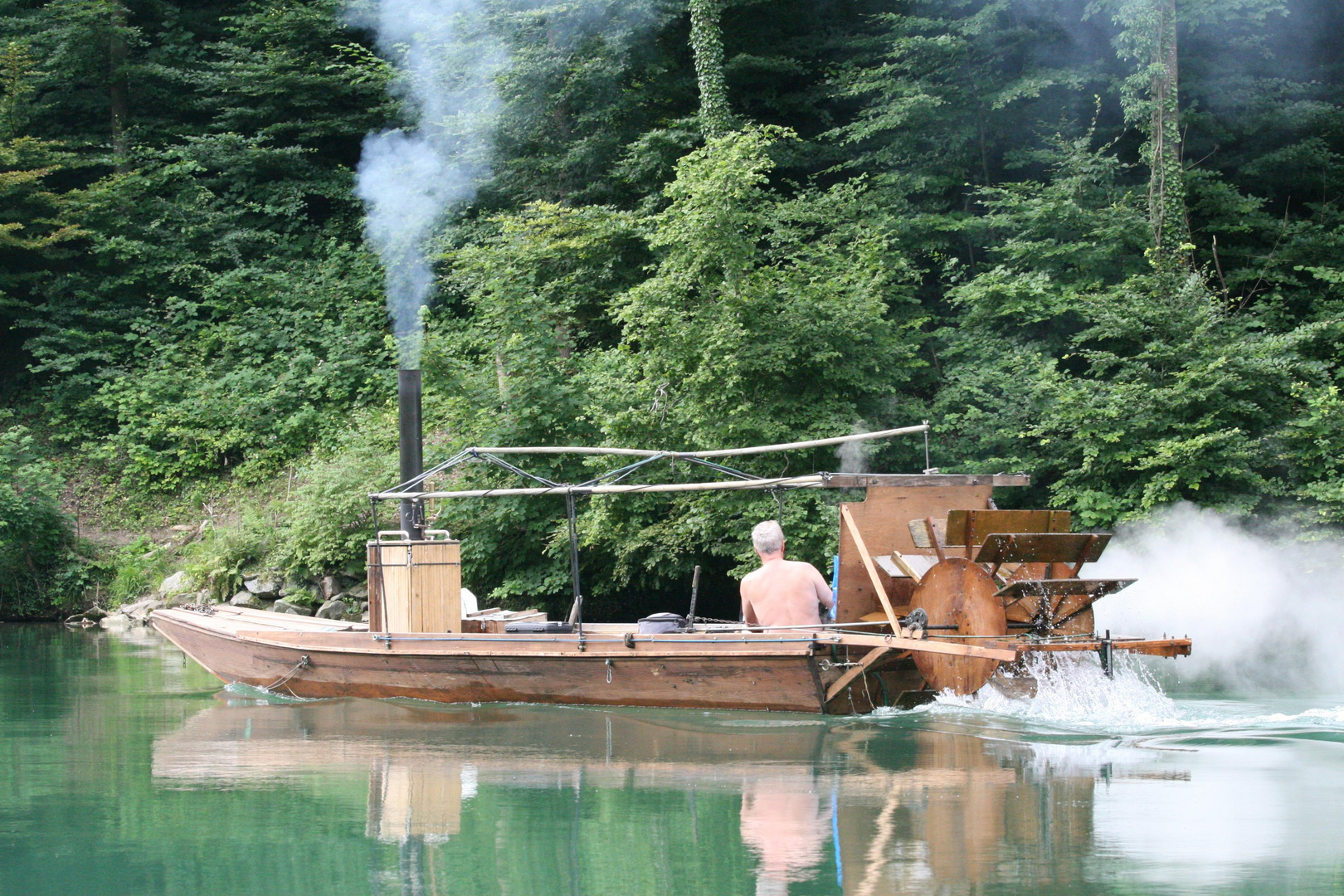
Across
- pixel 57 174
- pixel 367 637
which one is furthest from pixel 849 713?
pixel 57 174

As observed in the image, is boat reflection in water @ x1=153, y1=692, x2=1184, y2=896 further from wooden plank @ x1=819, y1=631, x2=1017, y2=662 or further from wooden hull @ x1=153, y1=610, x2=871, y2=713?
wooden plank @ x1=819, y1=631, x2=1017, y2=662

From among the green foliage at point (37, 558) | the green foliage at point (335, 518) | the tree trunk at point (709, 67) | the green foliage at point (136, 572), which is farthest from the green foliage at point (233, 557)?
the tree trunk at point (709, 67)

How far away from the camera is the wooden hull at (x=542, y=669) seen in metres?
10.3

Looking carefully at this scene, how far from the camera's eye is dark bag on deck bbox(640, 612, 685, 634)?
11.2 metres

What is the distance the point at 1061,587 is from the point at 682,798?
4.53 m

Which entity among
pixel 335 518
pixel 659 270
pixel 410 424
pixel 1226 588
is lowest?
pixel 1226 588

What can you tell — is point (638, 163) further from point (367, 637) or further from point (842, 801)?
point (842, 801)

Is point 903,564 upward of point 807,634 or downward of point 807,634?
upward

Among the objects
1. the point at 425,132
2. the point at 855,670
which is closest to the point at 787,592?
the point at 855,670

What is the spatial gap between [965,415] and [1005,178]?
21.1 ft

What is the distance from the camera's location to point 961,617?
409 inches

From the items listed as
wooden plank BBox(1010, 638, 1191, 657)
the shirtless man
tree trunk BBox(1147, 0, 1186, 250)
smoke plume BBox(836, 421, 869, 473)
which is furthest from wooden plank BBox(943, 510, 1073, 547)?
tree trunk BBox(1147, 0, 1186, 250)

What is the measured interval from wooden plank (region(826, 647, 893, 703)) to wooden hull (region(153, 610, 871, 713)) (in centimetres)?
6

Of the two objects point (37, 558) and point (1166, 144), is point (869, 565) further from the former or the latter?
point (37, 558)
